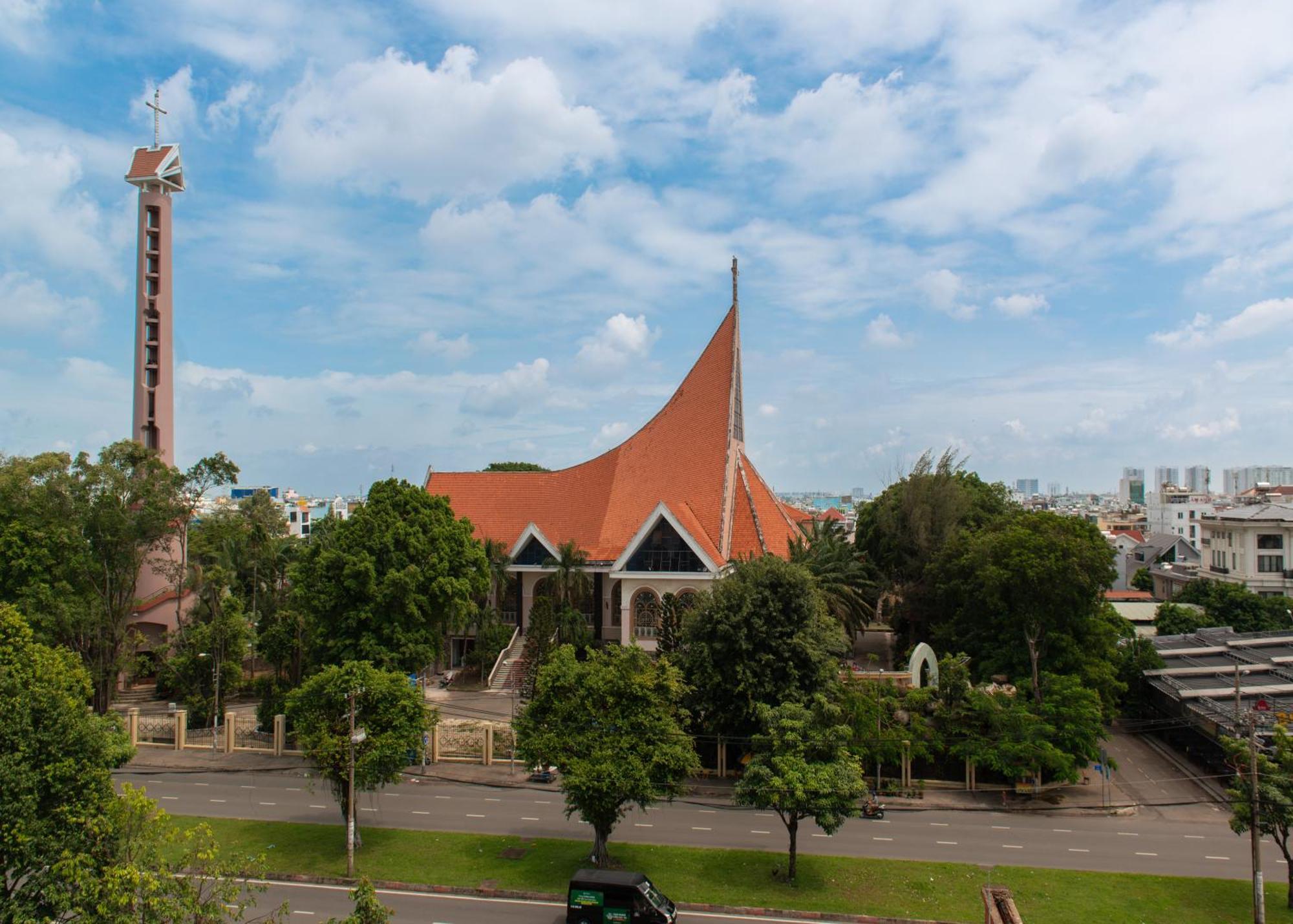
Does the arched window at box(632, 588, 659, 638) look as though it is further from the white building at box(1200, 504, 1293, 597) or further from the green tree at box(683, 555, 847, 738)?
the white building at box(1200, 504, 1293, 597)

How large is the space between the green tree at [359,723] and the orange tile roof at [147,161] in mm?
31046

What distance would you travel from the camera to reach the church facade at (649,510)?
116ft

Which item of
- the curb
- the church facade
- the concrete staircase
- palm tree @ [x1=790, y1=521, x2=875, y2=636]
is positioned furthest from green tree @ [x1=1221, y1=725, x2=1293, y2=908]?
the concrete staircase

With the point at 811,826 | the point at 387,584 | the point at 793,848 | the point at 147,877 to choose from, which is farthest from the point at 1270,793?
the point at 387,584

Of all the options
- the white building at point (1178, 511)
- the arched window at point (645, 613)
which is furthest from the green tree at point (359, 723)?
the white building at point (1178, 511)

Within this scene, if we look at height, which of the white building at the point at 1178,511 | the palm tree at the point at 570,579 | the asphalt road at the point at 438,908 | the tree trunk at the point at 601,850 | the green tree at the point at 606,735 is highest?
the white building at the point at 1178,511

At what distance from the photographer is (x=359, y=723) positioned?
20.1 m

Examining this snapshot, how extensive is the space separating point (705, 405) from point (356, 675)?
26523 millimetres

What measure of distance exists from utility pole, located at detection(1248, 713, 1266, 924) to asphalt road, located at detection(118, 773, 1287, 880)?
10.1 feet

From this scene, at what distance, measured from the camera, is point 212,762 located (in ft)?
90.0

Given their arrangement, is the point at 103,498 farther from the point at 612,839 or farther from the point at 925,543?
the point at 925,543

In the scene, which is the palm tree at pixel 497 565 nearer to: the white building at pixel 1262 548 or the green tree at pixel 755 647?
the green tree at pixel 755 647

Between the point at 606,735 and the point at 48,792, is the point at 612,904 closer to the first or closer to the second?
the point at 606,735

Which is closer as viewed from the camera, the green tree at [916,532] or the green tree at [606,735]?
the green tree at [606,735]
